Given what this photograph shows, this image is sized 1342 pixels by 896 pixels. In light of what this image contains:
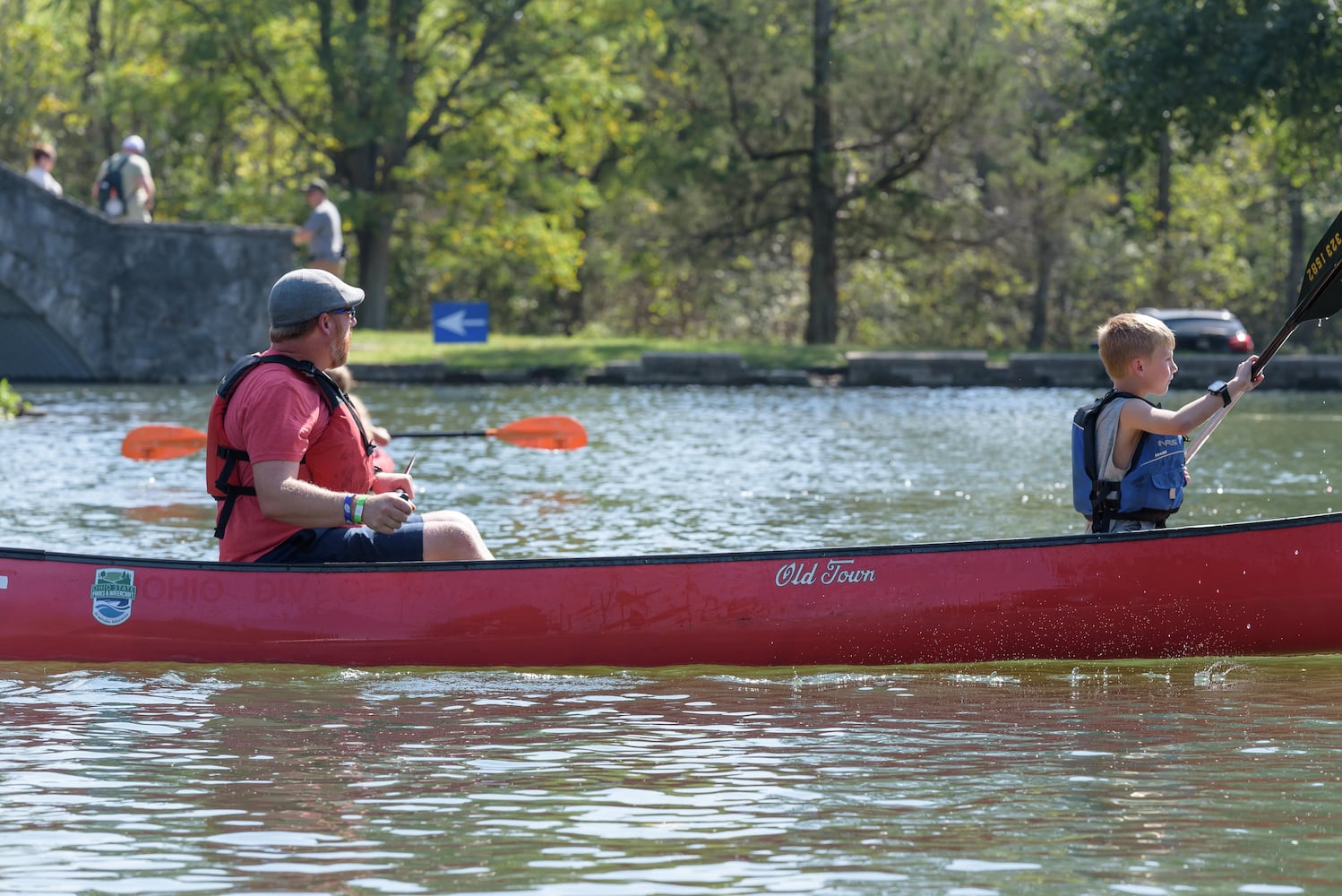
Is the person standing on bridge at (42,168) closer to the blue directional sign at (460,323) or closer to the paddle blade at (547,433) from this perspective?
the blue directional sign at (460,323)

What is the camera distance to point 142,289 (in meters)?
24.5

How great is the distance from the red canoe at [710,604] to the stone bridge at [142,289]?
16856 millimetres

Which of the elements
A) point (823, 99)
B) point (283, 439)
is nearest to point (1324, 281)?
point (283, 439)

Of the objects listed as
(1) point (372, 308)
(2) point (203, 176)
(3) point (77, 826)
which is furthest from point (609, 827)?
(2) point (203, 176)

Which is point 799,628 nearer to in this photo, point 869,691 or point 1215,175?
point 869,691

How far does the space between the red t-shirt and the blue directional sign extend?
67.3ft

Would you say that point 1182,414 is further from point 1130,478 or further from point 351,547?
point 351,547

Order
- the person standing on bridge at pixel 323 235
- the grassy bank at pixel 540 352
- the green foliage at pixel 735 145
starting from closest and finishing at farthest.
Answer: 1. the person standing on bridge at pixel 323 235
2. the grassy bank at pixel 540 352
3. the green foliage at pixel 735 145

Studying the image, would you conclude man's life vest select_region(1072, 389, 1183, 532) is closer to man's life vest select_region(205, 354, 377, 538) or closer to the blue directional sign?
man's life vest select_region(205, 354, 377, 538)

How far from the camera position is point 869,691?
7.28m

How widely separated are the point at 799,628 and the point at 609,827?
2357 millimetres

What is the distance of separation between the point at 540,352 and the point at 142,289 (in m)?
5.64

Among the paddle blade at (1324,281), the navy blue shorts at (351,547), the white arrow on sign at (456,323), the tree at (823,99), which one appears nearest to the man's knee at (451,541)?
the navy blue shorts at (351,547)

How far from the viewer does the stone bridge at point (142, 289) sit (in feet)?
78.6
